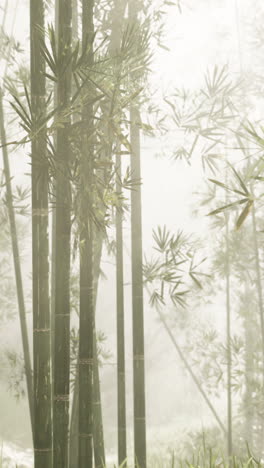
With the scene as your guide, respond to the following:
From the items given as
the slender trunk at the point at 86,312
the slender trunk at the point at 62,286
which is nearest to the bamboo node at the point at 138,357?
the slender trunk at the point at 86,312

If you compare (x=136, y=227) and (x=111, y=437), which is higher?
(x=136, y=227)

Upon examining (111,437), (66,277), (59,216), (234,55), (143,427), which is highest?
(234,55)

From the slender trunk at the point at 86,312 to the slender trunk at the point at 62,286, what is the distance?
0.54 feet

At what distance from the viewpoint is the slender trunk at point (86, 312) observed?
3055 millimetres

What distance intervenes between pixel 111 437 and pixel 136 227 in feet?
42.8

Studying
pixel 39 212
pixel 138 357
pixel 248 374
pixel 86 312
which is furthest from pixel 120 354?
pixel 248 374

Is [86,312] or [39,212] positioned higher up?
[39,212]

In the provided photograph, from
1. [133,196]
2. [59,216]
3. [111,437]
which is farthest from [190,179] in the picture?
[59,216]

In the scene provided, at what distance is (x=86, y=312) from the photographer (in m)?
3.10

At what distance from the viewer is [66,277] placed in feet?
9.45

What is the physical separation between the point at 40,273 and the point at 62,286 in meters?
0.12

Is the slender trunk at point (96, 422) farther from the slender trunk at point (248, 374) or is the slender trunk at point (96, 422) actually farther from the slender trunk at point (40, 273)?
the slender trunk at point (248, 374)

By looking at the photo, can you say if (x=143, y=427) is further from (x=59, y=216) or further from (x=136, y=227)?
(x=59, y=216)

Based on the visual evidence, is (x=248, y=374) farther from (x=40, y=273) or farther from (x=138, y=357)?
(x=40, y=273)
